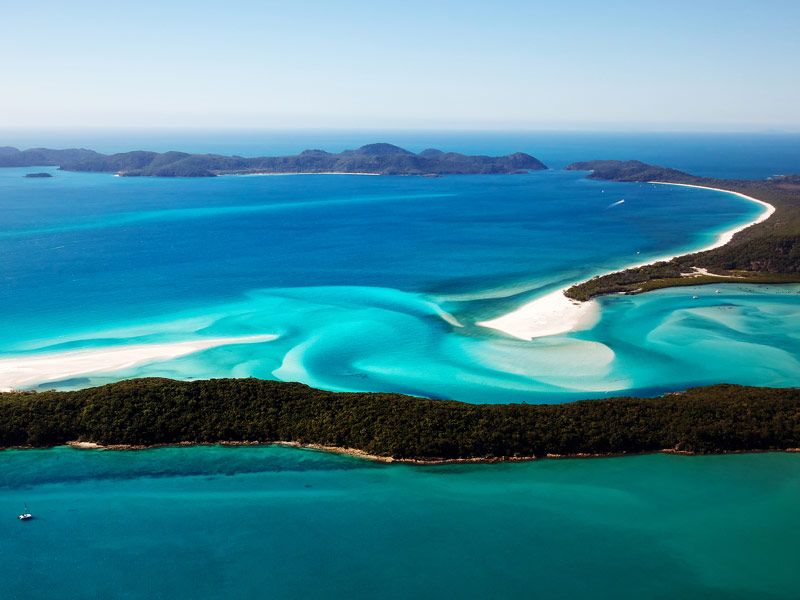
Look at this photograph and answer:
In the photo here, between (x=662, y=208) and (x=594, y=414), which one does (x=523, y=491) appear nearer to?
(x=594, y=414)

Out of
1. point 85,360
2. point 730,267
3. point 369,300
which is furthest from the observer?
point 730,267

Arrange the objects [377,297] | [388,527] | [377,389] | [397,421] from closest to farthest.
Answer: [388,527] → [397,421] → [377,389] → [377,297]

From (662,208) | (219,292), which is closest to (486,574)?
(219,292)

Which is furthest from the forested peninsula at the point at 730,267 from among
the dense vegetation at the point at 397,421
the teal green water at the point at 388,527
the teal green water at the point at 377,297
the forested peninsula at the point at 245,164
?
the forested peninsula at the point at 245,164

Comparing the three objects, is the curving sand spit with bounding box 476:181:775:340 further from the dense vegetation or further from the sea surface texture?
the dense vegetation

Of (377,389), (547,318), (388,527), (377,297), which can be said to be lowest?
(388,527)

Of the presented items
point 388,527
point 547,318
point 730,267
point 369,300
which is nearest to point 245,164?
point 369,300

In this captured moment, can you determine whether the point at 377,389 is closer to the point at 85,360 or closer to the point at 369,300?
the point at 369,300

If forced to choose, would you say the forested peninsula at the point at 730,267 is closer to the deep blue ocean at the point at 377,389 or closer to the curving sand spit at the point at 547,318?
the curving sand spit at the point at 547,318
